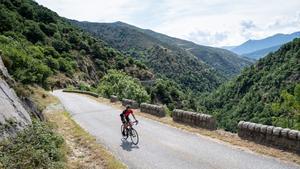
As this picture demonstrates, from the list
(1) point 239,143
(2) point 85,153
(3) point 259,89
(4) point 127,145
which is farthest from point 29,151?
(3) point 259,89

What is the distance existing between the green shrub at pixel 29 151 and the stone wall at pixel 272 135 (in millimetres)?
8104

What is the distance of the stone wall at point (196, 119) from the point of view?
741 inches

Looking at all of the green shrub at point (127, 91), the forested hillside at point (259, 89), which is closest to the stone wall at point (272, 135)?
the green shrub at point (127, 91)

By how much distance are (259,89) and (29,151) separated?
4414 inches

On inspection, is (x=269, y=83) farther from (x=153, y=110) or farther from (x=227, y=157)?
(x=227, y=157)

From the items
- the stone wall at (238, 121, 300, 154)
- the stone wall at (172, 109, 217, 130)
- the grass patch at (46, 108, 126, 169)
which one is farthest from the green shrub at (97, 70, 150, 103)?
the stone wall at (238, 121, 300, 154)

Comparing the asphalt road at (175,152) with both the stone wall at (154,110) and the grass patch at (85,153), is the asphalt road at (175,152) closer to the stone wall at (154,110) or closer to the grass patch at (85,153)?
the grass patch at (85,153)

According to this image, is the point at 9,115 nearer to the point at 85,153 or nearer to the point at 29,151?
the point at 29,151

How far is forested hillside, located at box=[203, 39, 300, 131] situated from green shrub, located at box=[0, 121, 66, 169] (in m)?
70.4

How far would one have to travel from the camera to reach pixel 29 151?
33.1ft

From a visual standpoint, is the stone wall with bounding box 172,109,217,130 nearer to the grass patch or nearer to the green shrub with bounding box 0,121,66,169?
the grass patch

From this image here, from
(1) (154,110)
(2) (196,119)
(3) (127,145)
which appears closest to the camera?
(3) (127,145)

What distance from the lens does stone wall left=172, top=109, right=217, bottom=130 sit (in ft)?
61.7

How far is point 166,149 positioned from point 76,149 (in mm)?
4041
